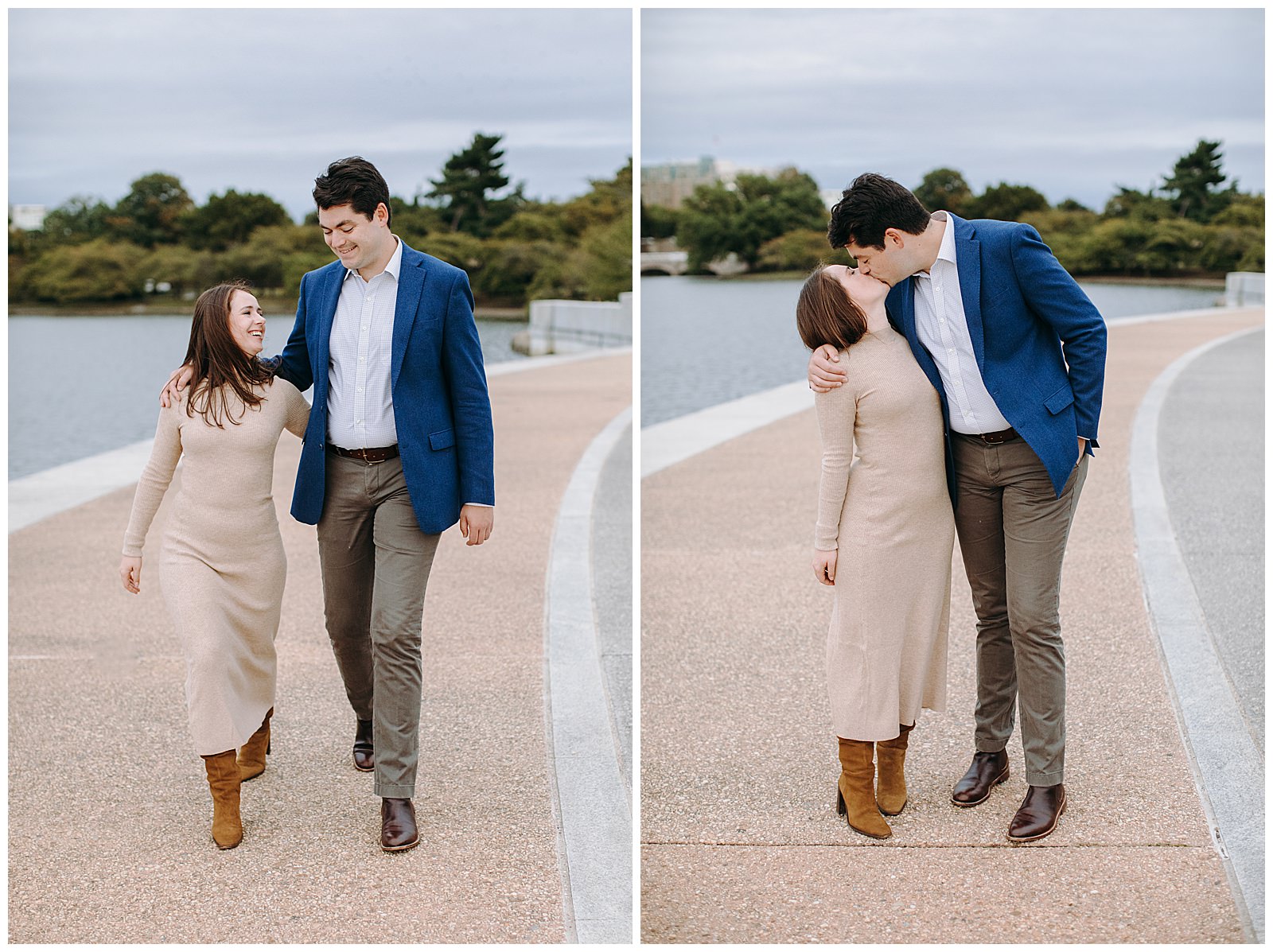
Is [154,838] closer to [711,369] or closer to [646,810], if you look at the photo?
[646,810]

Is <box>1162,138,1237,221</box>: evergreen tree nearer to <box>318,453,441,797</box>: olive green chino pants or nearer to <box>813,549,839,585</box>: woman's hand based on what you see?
<box>813,549,839,585</box>: woman's hand

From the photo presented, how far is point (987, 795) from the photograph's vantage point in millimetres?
3680

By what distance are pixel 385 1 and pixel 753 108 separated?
54.6 meters

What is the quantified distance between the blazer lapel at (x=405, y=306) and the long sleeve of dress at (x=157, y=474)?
0.56 m

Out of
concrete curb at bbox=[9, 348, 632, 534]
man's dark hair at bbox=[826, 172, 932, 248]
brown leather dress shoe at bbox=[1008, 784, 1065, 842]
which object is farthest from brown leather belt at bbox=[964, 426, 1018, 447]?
concrete curb at bbox=[9, 348, 632, 534]

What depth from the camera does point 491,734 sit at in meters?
4.31

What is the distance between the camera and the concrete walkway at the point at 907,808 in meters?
3.05

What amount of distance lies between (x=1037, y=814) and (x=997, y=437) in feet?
3.26

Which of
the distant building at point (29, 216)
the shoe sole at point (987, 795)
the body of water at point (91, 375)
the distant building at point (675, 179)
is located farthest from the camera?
the distant building at point (29, 216)

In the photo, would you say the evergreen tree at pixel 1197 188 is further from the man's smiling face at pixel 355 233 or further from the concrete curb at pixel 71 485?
the man's smiling face at pixel 355 233

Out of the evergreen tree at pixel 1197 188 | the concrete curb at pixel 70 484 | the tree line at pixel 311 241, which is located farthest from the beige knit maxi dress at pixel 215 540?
the evergreen tree at pixel 1197 188

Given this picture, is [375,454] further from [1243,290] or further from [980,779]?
[1243,290]

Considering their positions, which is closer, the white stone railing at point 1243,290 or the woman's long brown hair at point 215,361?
the woman's long brown hair at point 215,361

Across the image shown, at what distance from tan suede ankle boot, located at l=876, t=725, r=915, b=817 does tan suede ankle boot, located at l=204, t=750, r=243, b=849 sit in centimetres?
170
